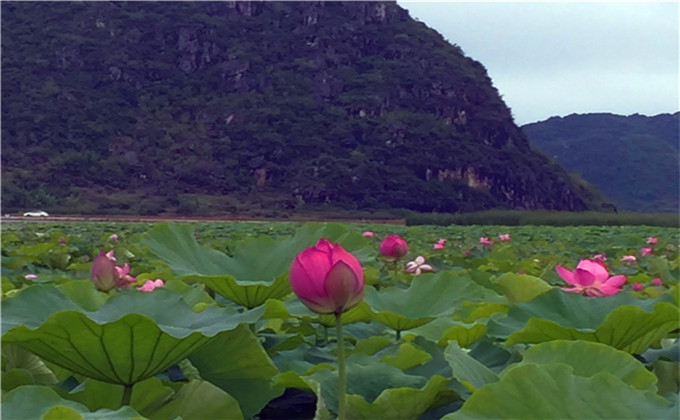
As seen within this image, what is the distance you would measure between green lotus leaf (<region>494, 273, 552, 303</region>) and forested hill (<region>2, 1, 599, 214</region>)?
3727 cm

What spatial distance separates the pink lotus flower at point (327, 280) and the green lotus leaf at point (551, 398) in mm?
164

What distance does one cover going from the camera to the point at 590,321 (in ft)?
2.70

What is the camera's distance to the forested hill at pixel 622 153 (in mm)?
73875

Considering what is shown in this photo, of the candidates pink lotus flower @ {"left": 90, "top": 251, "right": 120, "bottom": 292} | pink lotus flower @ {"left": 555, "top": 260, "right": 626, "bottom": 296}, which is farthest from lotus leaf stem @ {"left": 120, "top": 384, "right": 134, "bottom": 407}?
pink lotus flower @ {"left": 555, "top": 260, "right": 626, "bottom": 296}

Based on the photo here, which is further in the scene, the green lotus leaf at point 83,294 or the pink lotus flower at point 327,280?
the green lotus leaf at point 83,294

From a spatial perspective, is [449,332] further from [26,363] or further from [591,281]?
[26,363]

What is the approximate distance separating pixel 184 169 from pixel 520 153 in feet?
65.8

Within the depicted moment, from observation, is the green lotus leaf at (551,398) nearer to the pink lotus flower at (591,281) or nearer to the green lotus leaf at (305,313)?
the green lotus leaf at (305,313)

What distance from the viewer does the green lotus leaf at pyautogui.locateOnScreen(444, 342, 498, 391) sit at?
1.87 feet

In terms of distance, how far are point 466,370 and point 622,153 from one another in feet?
276

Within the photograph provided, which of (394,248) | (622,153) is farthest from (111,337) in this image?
(622,153)

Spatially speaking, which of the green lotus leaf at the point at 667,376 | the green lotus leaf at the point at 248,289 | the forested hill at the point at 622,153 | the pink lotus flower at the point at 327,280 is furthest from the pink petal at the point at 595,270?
the forested hill at the point at 622,153

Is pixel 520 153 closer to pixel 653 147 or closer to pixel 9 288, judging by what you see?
pixel 653 147

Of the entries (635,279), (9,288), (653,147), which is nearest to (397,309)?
(9,288)
